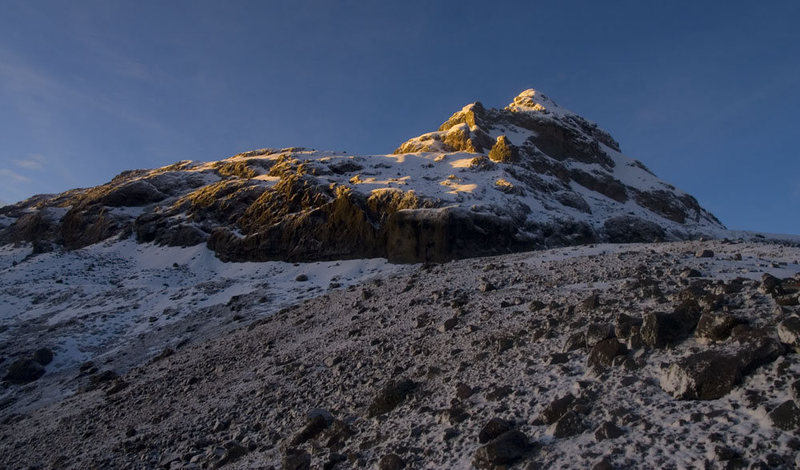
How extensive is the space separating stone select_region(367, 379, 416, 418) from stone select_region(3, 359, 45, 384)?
57.9 ft

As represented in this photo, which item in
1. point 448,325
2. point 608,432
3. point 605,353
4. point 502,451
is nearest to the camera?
point 608,432

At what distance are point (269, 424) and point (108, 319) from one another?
63.6ft

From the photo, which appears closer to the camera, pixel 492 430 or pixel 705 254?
pixel 492 430

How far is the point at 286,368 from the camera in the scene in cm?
1295

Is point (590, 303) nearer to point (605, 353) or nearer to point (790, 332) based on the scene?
point (605, 353)

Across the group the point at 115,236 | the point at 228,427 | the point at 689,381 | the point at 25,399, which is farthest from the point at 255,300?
the point at 115,236

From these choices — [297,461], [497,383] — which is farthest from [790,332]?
[297,461]

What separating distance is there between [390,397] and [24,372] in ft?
60.1

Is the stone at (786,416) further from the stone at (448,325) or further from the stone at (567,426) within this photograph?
the stone at (448,325)

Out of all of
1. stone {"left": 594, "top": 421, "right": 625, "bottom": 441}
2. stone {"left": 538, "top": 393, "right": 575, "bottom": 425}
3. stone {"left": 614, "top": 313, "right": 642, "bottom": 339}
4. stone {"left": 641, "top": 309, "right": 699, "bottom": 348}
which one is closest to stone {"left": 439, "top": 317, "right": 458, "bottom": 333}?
stone {"left": 614, "top": 313, "right": 642, "bottom": 339}

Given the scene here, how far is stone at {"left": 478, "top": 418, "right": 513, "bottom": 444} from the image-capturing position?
701 cm

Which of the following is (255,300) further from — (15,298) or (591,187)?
(591,187)

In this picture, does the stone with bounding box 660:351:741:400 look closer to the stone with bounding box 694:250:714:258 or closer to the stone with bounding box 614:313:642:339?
the stone with bounding box 614:313:642:339

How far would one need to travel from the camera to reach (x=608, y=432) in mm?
6297
